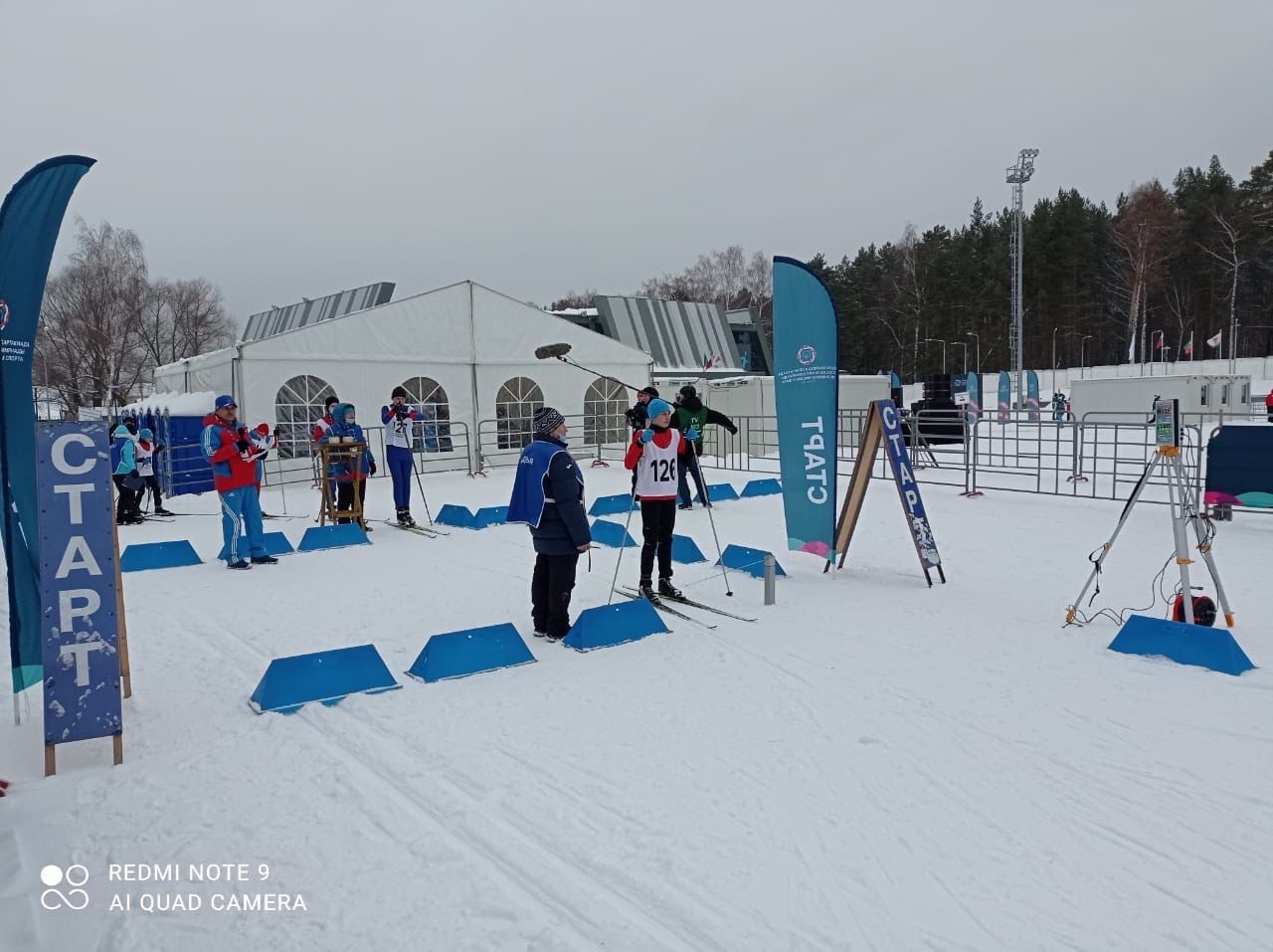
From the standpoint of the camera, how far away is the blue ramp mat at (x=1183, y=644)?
5.12 metres

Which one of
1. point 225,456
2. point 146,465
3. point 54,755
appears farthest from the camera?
point 146,465

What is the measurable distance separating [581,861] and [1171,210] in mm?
61374

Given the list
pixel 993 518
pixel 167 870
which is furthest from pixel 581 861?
pixel 993 518

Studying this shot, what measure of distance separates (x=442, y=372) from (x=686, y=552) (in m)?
12.2

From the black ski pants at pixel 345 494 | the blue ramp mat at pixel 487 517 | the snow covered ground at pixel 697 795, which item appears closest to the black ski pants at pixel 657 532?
the snow covered ground at pixel 697 795

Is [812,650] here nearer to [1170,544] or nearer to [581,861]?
[581,861]

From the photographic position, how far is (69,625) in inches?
152

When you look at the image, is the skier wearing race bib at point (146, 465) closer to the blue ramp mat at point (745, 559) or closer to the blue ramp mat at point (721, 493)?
the blue ramp mat at point (721, 493)

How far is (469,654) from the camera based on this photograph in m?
5.57

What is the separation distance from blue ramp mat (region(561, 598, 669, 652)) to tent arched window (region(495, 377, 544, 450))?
48.1ft

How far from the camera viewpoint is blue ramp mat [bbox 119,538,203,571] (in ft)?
30.2

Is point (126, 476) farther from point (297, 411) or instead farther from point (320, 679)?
point (320, 679)

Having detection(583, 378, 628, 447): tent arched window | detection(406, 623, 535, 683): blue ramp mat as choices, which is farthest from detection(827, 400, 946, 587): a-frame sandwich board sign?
detection(583, 378, 628, 447): tent arched window

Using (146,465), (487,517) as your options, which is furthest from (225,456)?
(146,465)
